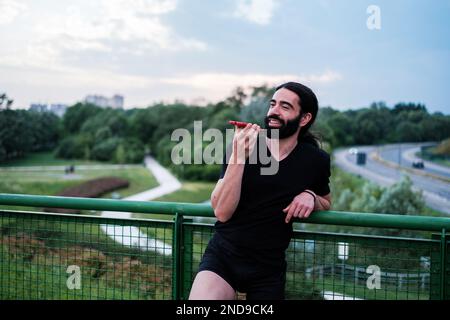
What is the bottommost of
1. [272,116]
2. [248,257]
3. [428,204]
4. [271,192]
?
[428,204]

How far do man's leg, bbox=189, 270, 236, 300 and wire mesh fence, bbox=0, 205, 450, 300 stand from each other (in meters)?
0.53

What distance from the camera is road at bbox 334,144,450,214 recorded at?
28.1m

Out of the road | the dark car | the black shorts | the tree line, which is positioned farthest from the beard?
the dark car

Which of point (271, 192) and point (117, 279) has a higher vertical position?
point (271, 192)

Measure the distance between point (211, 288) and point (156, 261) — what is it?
0.88 metres

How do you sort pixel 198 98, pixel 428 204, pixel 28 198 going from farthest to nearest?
pixel 198 98, pixel 428 204, pixel 28 198

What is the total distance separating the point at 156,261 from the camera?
10.9 feet

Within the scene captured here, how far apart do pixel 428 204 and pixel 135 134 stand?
34029 millimetres

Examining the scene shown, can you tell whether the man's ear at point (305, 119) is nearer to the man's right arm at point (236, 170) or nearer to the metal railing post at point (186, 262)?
the man's right arm at point (236, 170)

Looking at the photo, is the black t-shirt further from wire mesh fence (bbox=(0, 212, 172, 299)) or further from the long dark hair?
wire mesh fence (bbox=(0, 212, 172, 299))
